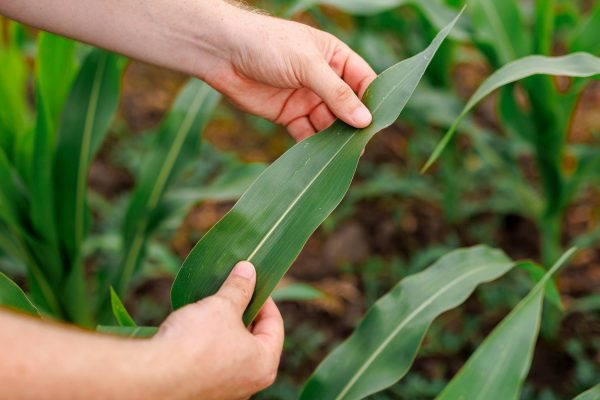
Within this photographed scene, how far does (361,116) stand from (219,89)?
1.02 ft

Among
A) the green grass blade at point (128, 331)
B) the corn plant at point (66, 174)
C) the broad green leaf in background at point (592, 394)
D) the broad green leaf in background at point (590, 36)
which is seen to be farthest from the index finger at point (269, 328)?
the broad green leaf in background at point (590, 36)

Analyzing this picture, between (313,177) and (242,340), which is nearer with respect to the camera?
(242,340)

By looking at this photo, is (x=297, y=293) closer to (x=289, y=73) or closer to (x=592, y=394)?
(x=289, y=73)

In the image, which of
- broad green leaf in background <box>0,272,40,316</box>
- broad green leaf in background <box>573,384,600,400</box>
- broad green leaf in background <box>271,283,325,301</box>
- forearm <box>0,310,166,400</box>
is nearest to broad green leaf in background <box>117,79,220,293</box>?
broad green leaf in background <box>271,283,325,301</box>

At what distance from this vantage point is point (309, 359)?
1.57m

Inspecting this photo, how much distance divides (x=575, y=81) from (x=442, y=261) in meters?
0.46

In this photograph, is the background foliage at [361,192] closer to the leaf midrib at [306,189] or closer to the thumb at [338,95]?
the leaf midrib at [306,189]

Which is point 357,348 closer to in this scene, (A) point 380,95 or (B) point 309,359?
(A) point 380,95

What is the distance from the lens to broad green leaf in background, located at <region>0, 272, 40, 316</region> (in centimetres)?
90

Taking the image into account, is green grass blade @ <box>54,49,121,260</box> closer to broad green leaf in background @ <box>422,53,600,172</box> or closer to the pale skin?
the pale skin

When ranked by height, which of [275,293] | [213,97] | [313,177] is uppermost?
[313,177]

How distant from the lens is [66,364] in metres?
0.66

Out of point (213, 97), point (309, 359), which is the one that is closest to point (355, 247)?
point (309, 359)

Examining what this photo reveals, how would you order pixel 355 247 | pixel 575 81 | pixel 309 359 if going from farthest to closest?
pixel 355 247 < pixel 309 359 < pixel 575 81
